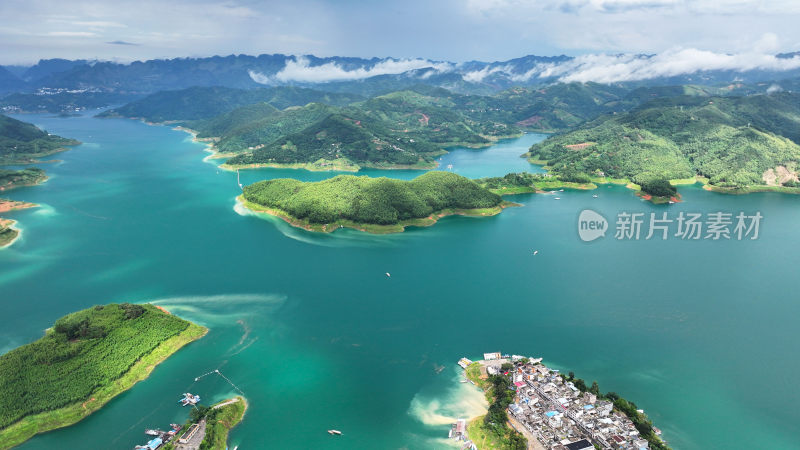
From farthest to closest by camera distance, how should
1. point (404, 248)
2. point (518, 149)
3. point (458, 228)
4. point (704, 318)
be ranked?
point (518, 149), point (458, 228), point (404, 248), point (704, 318)

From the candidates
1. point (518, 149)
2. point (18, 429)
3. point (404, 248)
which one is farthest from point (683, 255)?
point (518, 149)

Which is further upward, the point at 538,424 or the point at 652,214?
the point at 652,214

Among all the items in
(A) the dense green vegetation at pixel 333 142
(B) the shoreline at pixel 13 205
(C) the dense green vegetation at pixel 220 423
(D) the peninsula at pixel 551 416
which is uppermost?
(A) the dense green vegetation at pixel 333 142

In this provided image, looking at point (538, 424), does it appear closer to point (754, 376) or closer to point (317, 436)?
point (317, 436)

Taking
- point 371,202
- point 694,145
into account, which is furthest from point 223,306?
point 694,145

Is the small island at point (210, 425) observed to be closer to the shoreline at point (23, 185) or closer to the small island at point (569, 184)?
the small island at point (569, 184)

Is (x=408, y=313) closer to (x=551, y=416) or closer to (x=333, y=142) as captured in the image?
(x=551, y=416)

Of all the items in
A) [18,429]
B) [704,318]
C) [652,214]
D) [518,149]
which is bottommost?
[18,429]

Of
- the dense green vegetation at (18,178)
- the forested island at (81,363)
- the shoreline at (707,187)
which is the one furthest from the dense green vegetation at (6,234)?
the shoreline at (707,187)
